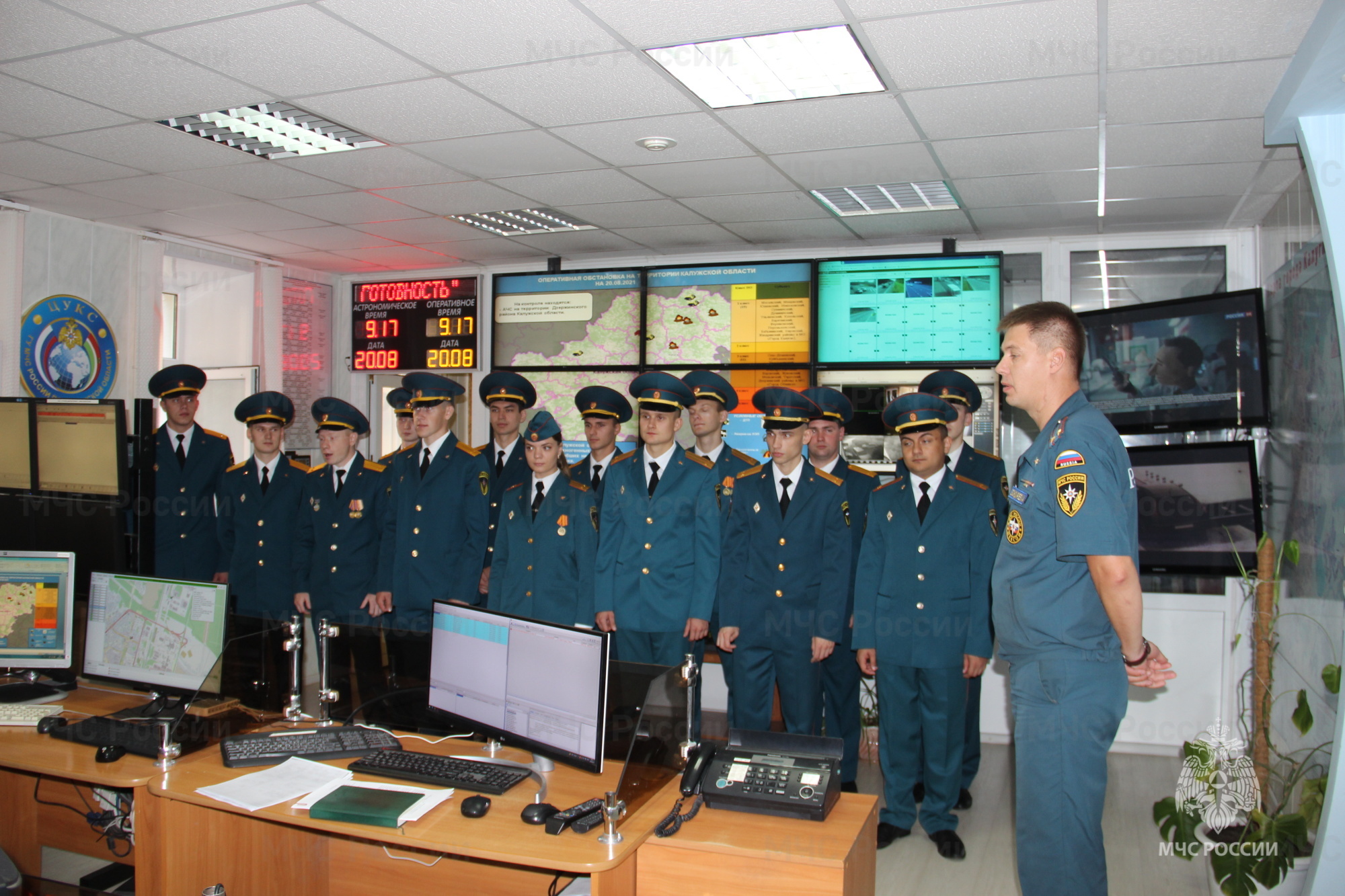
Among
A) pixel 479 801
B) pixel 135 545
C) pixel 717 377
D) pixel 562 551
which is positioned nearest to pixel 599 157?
pixel 717 377

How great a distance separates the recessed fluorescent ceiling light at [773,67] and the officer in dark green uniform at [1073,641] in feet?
3.88

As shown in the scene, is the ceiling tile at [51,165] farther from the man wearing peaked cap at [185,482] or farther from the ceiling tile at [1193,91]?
the ceiling tile at [1193,91]

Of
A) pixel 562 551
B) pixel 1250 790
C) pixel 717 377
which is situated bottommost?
pixel 1250 790

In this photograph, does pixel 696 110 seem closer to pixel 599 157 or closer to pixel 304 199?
Answer: pixel 599 157

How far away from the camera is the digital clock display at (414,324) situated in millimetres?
6586

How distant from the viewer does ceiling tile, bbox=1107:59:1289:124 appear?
2.91m

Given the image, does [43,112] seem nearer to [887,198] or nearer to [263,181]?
[263,181]

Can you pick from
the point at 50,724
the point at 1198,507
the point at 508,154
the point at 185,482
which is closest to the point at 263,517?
the point at 185,482

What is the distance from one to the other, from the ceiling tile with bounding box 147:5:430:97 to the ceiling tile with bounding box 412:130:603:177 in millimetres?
642

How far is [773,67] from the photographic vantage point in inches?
120

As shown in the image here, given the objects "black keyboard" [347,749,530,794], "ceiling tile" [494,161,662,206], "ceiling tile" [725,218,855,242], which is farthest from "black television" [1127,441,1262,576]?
"black keyboard" [347,749,530,794]

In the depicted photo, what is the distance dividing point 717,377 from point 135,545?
2609 mm

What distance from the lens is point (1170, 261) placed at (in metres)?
5.12

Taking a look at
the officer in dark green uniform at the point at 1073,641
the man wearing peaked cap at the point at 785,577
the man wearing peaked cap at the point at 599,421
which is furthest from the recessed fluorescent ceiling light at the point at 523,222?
the officer in dark green uniform at the point at 1073,641
